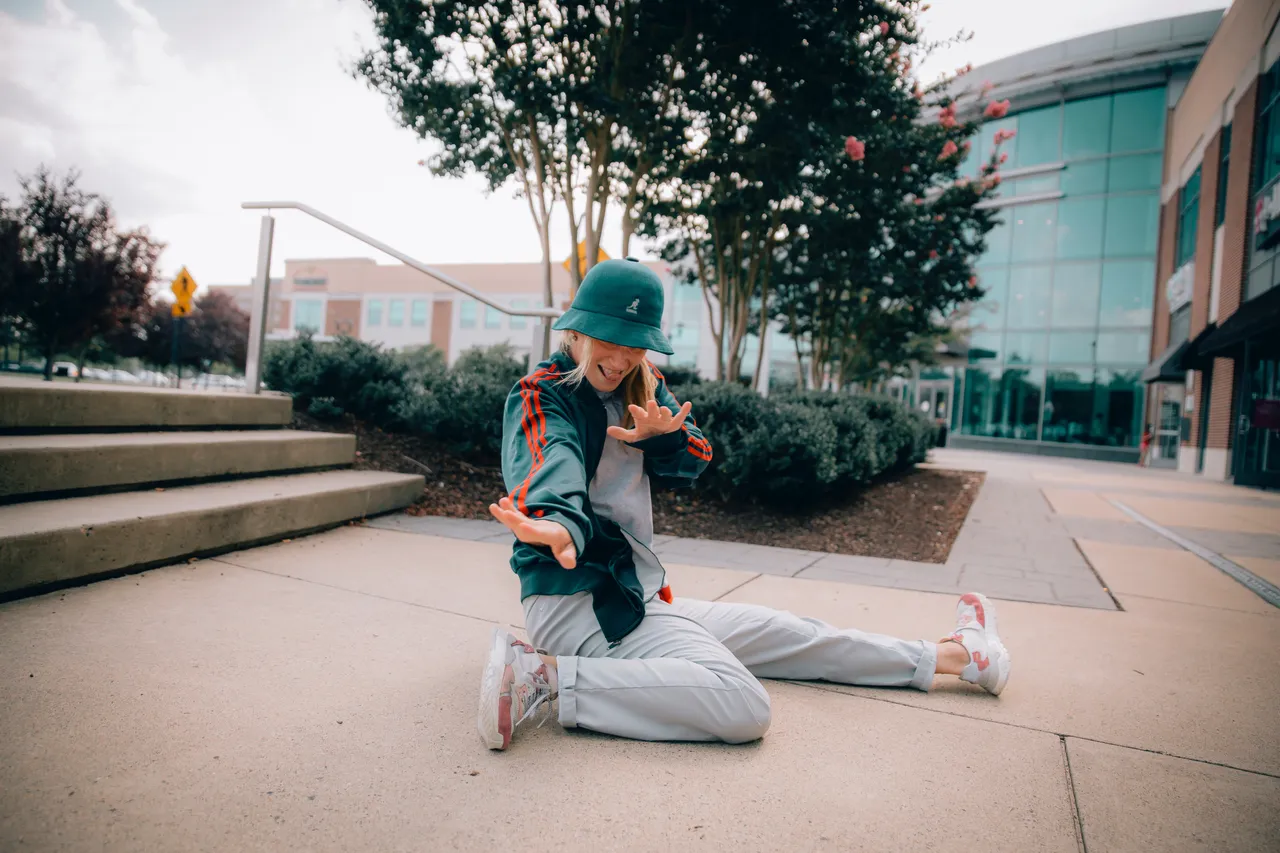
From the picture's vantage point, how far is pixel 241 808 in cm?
160

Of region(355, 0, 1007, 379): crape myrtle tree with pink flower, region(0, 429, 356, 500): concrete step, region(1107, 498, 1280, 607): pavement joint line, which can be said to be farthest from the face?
region(355, 0, 1007, 379): crape myrtle tree with pink flower

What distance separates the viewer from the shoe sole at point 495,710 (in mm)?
1896

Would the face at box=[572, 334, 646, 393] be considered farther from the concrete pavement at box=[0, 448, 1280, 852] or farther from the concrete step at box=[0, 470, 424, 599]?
the concrete step at box=[0, 470, 424, 599]

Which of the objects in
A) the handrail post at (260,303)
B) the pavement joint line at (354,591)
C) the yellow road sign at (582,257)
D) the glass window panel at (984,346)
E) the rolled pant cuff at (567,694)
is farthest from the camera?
the glass window panel at (984,346)

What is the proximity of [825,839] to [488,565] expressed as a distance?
9.04 feet

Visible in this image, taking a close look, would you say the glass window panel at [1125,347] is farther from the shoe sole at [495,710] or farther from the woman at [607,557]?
the shoe sole at [495,710]

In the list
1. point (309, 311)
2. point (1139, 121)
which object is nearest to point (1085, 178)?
point (1139, 121)

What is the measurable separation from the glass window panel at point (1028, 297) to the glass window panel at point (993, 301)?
0.20m

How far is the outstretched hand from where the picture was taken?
2.07m

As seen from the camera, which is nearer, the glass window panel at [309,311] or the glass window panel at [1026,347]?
the glass window panel at [1026,347]

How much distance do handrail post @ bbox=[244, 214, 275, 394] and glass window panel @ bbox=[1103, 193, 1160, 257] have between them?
26995 millimetres

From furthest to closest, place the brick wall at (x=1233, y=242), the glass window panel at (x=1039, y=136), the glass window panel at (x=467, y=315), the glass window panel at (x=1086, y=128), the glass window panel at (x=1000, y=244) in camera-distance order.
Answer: the glass window panel at (x=467, y=315) < the glass window panel at (x=1000, y=244) < the glass window panel at (x=1039, y=136) < the glass window panel at (x=1086, y=128) < the brick wall at (x=1233, y=242)

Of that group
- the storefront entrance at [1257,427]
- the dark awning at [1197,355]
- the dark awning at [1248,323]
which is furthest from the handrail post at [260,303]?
the dark awning at [1197,355]

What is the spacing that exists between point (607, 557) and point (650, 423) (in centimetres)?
41
